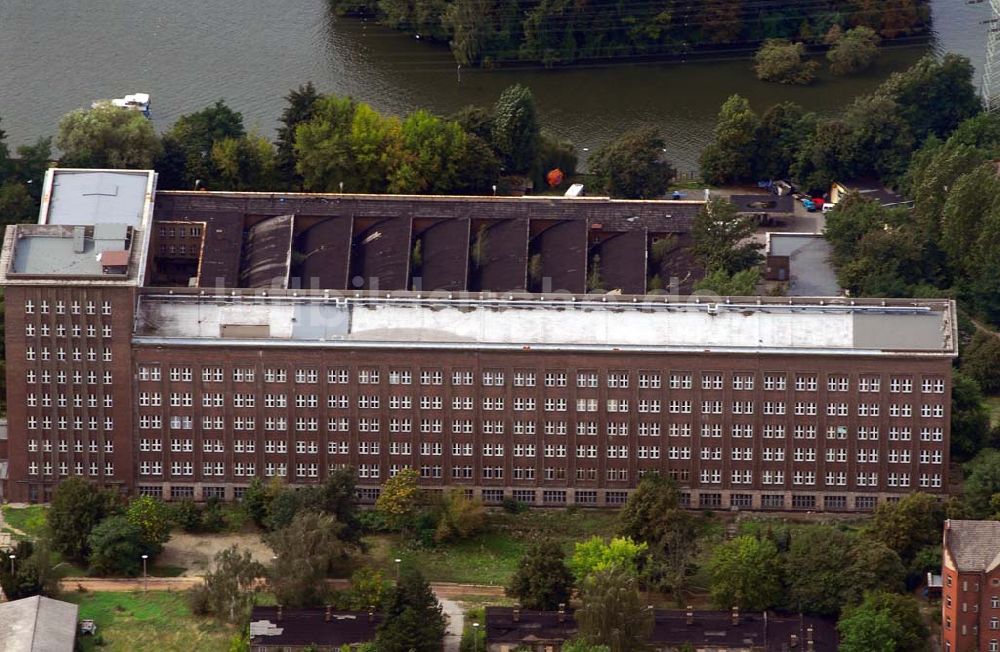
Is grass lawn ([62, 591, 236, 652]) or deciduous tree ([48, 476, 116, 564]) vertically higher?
deciduous tree ([48, 476, 116, 564])

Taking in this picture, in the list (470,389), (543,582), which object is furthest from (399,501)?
(543,582)

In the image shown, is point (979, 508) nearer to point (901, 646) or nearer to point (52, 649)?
point (901, 646)

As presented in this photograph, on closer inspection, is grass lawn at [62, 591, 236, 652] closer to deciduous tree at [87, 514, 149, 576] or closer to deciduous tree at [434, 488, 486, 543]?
deciduous tree at [87, 514, 149, 576]

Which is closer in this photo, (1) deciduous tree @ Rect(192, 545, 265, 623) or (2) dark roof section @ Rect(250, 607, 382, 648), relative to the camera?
(2) dark roof section @ Rect(250, 607, 382, 648)

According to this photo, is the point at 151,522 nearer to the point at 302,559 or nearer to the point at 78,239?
the point at 302,559

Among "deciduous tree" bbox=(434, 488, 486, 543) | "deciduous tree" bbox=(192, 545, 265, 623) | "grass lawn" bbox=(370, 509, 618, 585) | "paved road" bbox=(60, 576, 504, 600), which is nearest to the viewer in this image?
"deciduous tree" bbox=(192, 545, 265, 623)

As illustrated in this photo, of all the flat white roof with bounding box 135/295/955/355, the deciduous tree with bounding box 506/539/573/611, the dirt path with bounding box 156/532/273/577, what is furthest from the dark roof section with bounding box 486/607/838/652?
the flat white roof with bounding box 135/295/955/355
